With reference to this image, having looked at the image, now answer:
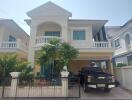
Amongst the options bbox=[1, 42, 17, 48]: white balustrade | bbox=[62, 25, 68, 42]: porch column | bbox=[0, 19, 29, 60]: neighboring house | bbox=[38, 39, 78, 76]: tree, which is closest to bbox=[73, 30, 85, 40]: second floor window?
bbox=[62, 25, 68, 42]: porch column

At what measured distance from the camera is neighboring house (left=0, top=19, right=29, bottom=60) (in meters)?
12.9

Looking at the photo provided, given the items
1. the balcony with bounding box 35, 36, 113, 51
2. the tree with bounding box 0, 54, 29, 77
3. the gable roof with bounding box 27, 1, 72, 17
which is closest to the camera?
the tree with bounding box 0, 54, 29, 77

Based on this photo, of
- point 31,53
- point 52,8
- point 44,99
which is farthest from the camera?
point 52,8

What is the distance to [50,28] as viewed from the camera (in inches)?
623

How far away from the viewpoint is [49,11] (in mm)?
14062

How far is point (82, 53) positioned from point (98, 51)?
1651 millimetres

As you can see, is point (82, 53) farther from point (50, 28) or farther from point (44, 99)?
point (44, 99)

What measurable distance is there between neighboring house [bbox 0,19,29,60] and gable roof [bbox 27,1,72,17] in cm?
271

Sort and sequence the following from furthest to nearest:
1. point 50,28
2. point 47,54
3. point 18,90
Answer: point 50,28
point 47,54
point 18,90

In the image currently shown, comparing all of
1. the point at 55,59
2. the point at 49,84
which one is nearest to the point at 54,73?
the point at 55,59

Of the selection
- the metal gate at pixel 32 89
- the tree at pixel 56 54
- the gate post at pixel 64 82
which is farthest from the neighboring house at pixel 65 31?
the gate post at pixel 64 82

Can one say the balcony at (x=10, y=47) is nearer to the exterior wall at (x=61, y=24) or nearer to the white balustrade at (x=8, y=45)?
the white balustrade at (x=8, y=45)

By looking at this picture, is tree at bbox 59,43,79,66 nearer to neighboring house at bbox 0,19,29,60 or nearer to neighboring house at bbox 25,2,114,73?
neighboring house at bbox 25,2,114,73

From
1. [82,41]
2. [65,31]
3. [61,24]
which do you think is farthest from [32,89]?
[82,41]
